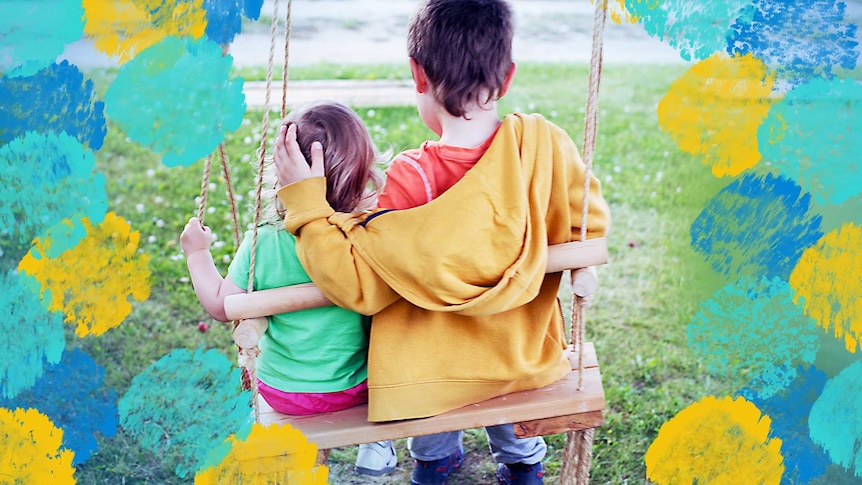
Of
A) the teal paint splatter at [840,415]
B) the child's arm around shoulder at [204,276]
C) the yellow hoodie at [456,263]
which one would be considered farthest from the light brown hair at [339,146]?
the teal paint splatter at [840,415]

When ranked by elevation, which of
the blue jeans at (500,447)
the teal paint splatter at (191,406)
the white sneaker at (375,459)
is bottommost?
the white sneaker at (375,459)

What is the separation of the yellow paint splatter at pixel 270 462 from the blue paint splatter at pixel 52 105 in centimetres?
101

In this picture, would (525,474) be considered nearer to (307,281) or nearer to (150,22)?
(307,281)

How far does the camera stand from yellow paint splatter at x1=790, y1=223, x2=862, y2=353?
2.41 meters

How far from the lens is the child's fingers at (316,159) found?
1979mm

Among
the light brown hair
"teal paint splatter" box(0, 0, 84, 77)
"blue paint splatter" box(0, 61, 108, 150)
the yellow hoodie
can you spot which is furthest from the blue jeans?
"teal paint splatter" box(0, 0, 84, 77)

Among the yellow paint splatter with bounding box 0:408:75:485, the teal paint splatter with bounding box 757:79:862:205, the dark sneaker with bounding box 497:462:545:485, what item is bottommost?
the dark sneaker with bounding box 497:462:545:485

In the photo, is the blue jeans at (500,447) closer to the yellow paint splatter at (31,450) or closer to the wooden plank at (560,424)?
the wooden plank at (560,424)

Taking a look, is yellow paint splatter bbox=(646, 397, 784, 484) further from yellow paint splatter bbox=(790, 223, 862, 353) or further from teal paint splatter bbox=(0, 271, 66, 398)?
teal paint splatter bbox=(0, 271, 66, 398)

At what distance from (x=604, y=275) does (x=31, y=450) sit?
2571mm

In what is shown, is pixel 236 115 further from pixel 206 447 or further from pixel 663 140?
pixel 663 140

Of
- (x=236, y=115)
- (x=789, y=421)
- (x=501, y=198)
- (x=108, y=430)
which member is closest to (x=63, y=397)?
(x=108, y=430)

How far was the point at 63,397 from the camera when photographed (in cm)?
265

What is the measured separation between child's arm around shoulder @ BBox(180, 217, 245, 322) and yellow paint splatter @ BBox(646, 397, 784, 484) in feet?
3.87
